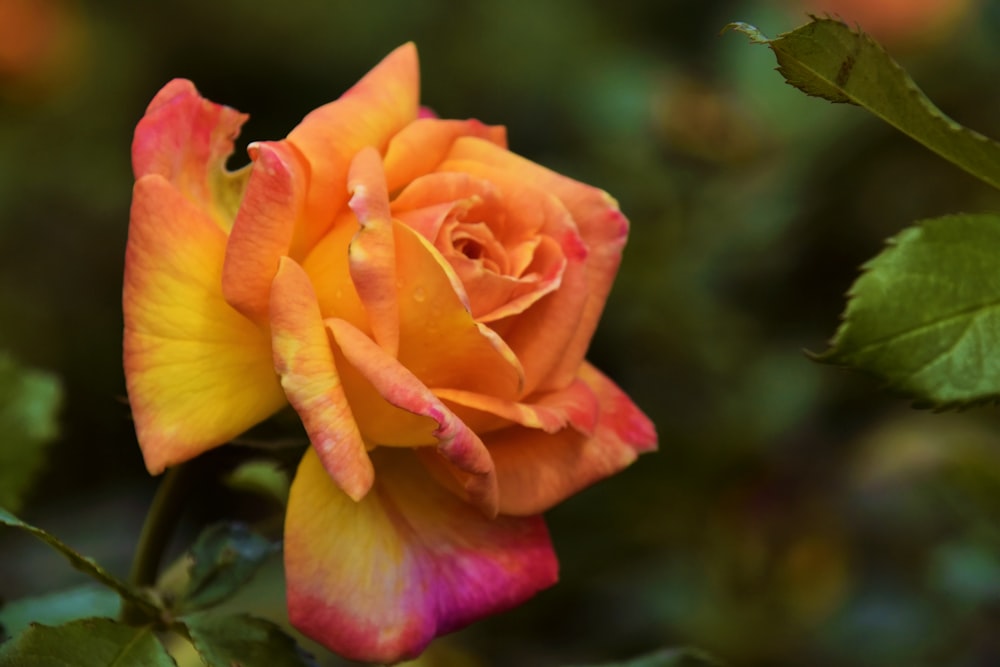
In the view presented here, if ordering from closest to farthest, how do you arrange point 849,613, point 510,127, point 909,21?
1. point 849,613
2. point 909,21
3. point 510,127

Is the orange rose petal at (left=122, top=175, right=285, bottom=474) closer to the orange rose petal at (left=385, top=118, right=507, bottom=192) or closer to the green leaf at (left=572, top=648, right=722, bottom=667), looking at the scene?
the orange rose petal at (left=385, top=118, right=507, bottom=192)

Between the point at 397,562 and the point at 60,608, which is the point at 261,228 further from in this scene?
the point at 60,608

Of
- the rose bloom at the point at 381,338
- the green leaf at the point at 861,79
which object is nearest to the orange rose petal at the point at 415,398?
the rose bloom at the point at 381,338

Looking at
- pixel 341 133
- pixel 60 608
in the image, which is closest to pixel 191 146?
pixel 341 133

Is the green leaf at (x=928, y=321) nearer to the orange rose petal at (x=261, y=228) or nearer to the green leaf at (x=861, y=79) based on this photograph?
the green leaf at (x=861, y=79)

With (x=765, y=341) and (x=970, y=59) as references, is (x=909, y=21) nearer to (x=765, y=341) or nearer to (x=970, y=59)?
(x=970, y=59)

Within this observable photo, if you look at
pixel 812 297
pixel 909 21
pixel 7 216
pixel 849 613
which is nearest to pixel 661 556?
pixel 849 613
